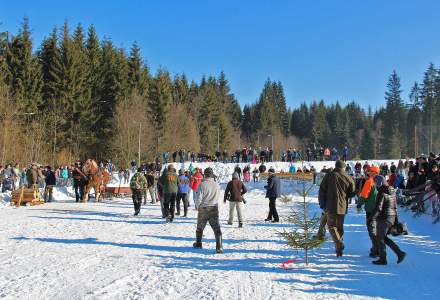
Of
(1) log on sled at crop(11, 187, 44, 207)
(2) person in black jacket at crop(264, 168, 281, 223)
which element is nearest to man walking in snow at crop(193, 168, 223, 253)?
(2) person in black jacket at crop(264, 168, 281, 223)

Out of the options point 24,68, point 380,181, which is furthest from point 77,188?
point 24,68

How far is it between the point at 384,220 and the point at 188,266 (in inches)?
142

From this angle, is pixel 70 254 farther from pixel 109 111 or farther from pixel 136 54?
pixel 136 54

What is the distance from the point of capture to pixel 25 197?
20.5 meters

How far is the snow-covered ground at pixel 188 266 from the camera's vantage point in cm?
674

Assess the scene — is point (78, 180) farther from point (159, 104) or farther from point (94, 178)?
point (159, 104)

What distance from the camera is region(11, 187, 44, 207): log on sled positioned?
2021cm

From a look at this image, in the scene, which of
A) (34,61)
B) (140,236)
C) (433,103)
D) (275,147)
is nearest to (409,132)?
(433,103)

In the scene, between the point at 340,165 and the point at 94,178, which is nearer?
the point at 340,165

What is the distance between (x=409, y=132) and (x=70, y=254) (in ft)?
278

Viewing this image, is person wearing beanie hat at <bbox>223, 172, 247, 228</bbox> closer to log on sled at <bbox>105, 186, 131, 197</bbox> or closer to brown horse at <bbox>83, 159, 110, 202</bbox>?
brown horse at <bbox>83, 159, 110, 202</bbox>

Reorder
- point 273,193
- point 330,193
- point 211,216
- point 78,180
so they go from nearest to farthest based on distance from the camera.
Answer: point 330,193 < point 211,216 < point 273,193 < point 78,180

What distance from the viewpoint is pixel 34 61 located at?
47969 mm

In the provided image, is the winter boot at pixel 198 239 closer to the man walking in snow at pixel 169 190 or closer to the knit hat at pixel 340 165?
the knit hat at pixel 340 165
